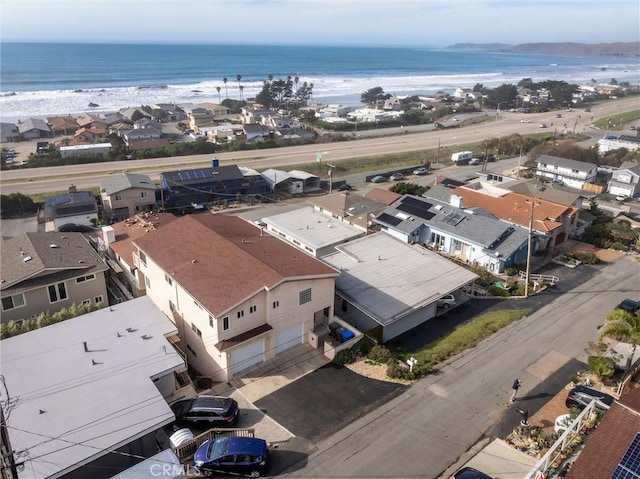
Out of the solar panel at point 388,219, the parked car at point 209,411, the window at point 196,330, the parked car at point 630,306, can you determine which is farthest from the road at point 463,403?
the solar panel at point 388,219

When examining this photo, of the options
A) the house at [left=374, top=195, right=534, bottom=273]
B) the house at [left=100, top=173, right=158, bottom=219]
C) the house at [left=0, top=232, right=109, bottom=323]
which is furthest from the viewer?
the house at [left=100, top=173, right=158, bottom=219]

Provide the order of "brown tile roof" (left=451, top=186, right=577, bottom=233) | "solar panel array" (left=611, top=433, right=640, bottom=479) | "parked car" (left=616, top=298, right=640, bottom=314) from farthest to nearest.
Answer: "brown tile roof" (left=451, top=186, right=577, bottom=233)
"parked car" (left=616, top=298, right=640, bottom=314)
"solar panel array" (left=611, top=433, right=640, bottom=479)

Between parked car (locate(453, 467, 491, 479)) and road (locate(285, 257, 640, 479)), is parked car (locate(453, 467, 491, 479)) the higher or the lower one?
the higher one

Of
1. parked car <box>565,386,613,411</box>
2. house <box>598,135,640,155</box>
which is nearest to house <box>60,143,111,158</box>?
parked car <box>565,386,613,411</box>

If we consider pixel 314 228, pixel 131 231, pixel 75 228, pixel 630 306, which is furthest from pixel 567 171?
pixel 75 228

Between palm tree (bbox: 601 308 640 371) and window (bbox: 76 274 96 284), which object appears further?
window (bbox: 76 274 96 284)

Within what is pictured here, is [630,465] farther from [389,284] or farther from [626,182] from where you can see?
[626,182]

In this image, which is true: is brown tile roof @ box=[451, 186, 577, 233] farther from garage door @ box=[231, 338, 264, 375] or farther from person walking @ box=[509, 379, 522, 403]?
garage door @ box=[231, 338, 264, 375]
